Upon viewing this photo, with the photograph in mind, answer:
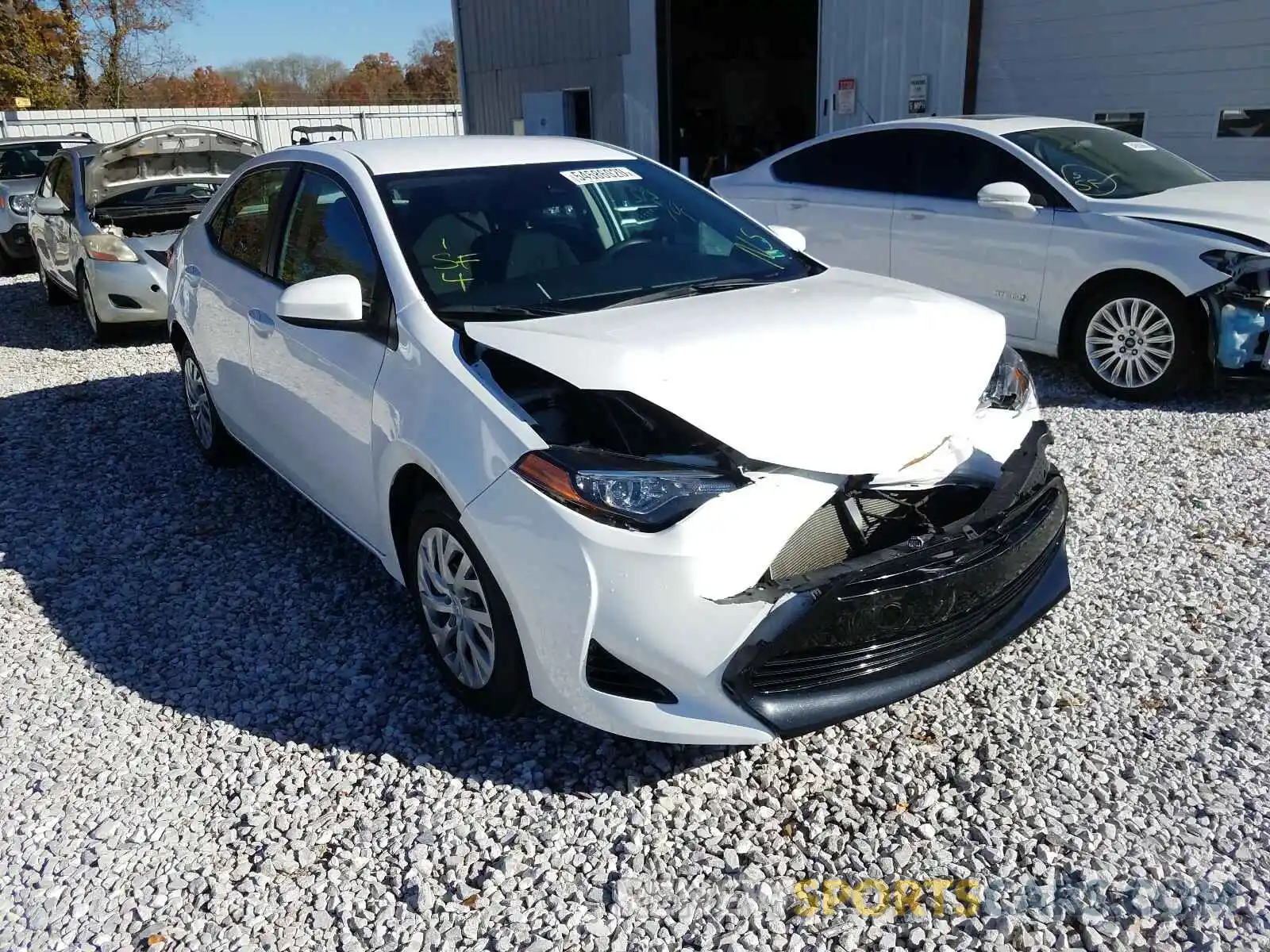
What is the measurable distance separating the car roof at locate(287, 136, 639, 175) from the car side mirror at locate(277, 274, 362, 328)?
0.64 m

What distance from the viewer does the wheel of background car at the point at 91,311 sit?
8531 millimetres

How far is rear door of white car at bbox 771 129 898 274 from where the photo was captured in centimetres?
718

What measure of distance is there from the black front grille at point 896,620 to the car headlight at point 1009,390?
0.49 meters

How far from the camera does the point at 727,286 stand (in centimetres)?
351

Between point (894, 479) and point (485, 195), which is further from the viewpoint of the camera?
point (485, 195)

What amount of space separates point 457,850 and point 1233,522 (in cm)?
355

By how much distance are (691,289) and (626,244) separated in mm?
390

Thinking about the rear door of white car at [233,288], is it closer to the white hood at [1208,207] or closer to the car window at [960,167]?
the car window at [960,167]

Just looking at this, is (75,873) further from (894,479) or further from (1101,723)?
(1101,723)

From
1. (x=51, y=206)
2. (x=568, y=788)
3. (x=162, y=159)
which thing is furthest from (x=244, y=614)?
(x=162, y=159)

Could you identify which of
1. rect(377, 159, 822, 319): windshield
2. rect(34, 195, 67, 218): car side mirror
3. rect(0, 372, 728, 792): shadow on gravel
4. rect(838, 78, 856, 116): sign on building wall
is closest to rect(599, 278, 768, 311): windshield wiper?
rect(377, 159, 822, 319): windshield

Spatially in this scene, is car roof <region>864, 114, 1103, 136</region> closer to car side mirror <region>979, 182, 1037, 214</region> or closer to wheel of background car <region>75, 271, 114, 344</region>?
car side mirror <region>979, 182, 1037, 214</region>

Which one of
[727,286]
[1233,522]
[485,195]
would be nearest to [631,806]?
[727,286]

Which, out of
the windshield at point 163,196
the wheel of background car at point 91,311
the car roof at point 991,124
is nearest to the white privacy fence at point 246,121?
the windshield at point 163,196
